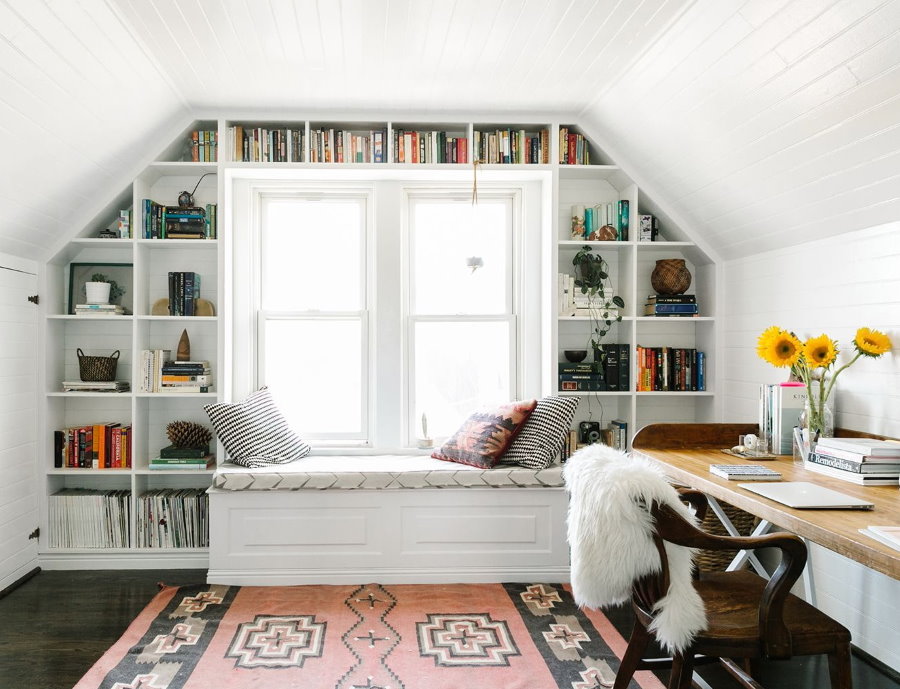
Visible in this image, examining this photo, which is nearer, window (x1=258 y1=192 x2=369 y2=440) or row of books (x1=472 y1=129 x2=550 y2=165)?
row of books (x1=472 y1=129 x2=550 y2=165)

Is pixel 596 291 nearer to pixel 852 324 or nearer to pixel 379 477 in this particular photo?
pixel 852 324

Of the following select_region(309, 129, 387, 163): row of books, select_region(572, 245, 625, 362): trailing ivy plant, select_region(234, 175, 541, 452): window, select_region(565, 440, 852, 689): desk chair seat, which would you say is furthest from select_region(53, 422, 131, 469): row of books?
select_region(565, 440, 852, 689): desk chair seat

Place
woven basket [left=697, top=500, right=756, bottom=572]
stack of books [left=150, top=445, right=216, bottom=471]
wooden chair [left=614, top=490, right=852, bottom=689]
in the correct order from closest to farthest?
wooden chair [left=614, top=490, right=852, bottom=689] < woven basket [left=697, top=500, right=756, bottom=572] < stack of books [left=150, top=445, right=216, bottom=471]

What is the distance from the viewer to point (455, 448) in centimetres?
384

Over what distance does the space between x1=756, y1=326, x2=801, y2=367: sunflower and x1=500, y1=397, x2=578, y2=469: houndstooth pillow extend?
3.66 feet

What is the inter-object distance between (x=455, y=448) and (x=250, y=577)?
1.28m

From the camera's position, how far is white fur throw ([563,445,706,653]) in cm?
188

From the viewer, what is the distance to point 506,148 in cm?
400

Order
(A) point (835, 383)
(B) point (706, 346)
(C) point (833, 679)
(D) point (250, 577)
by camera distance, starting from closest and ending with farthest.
→ (C) point (833, 679), (A) point (835, 383), (D) point (250, 577), (B) point (706, 346)

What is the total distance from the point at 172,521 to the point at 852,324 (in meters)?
3.57

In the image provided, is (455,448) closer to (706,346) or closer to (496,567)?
(496,567)

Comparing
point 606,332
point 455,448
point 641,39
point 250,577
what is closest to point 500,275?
point 606,332

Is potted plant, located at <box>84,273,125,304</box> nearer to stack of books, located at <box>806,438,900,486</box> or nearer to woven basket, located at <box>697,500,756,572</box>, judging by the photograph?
woven basket, located at <box>697,500,756,572</box>

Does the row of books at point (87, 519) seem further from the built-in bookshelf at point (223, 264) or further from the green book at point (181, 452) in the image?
the green book at point (181, 452)
